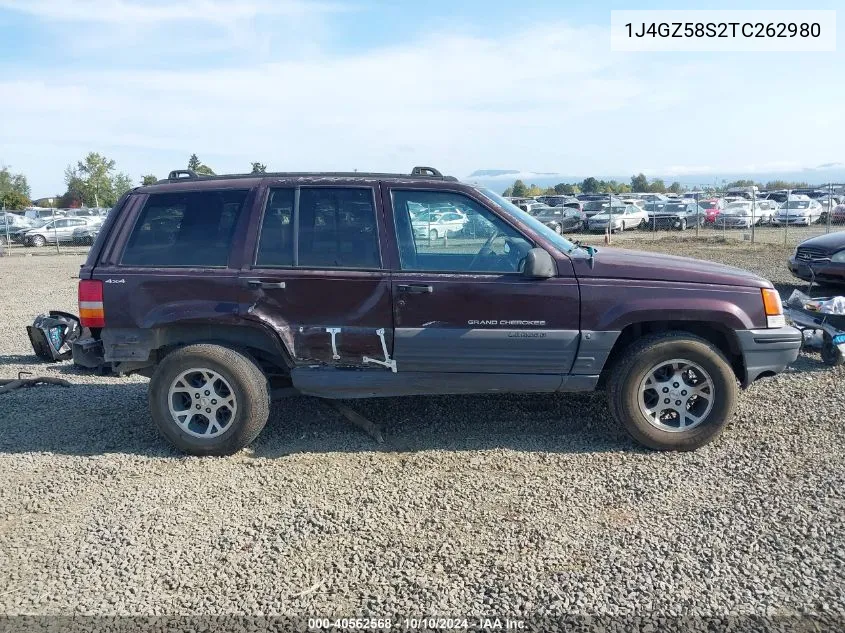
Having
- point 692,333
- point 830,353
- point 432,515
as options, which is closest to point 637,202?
point 830,353

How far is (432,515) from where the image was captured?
4062 mm

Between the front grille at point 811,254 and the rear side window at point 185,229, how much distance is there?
9.07 meters

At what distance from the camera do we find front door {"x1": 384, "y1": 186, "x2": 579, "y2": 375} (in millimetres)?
4793

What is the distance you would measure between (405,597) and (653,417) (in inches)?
94.3

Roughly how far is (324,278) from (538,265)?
56.8 inches

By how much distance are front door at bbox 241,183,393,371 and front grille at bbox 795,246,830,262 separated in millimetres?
8409

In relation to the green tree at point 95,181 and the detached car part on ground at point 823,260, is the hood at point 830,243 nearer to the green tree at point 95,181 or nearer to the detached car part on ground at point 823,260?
the detached car part on ground at point 823,260

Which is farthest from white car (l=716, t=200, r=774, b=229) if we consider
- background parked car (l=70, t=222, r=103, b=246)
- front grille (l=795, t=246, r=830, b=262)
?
background parked car (l=70, t=222, r=103, b=246)

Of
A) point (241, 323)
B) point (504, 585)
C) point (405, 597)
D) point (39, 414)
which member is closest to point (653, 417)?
point (504, 585)

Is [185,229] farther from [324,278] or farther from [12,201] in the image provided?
[12,201]

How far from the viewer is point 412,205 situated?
16.5 ft

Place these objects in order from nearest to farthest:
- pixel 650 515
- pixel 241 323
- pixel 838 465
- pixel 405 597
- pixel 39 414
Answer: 1. pixel 405 597
2. pixel 650 515
3. pixel 838 465
4. pixel 241 323
5. pixel 39 414

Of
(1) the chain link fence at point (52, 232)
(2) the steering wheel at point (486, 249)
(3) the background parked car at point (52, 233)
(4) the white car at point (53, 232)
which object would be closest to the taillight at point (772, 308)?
(2) the steering wheel at point (486, 249)

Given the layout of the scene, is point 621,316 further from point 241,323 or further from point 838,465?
point 241,323
